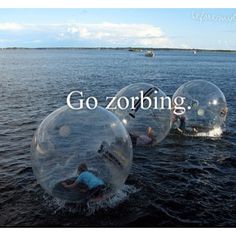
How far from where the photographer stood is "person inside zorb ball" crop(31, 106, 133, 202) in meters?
8.51

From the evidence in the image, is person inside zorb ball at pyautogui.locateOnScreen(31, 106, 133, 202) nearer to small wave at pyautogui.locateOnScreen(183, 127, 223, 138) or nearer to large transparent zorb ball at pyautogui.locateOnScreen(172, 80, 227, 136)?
large transparent zorb ball at pyautogui.locateOnScreen(172, 80, 227, 136)

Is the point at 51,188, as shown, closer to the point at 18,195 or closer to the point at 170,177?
the point at 18,195

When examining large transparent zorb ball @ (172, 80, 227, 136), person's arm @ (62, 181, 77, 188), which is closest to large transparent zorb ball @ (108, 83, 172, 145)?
large transparent zorb ball @ (172, 80, 227, 136)

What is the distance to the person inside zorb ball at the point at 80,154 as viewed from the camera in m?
8.51

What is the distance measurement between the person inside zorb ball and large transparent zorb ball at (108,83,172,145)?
3.41m

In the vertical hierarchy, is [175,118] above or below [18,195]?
above

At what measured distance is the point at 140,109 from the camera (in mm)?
12500

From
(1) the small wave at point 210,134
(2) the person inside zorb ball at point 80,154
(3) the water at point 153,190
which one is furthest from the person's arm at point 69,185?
(1) the small wave at point 210,134

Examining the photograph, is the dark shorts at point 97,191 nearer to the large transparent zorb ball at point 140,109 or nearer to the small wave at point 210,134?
the large transparent zorb ball at point 140,109

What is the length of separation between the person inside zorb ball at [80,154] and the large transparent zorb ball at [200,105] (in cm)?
680

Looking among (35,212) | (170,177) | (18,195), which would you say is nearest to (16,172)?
(18,195)

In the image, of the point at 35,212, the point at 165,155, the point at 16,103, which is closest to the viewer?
the point at 35,212

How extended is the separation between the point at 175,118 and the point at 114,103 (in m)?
3.66

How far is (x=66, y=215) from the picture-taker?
9.45 meters
